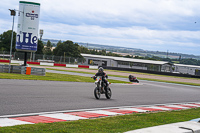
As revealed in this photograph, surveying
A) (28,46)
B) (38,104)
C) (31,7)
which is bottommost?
(38,104)

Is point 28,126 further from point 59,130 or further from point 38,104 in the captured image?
point 38,104

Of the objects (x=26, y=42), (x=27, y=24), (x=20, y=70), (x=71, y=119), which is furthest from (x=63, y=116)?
(x=26, y=42)

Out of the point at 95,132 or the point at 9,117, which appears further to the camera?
the point at 9,117

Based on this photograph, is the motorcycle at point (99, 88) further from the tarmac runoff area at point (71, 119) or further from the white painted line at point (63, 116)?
the white painted line at point (63, 116)

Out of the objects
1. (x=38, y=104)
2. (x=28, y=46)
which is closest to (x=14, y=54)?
(x=28, y=46)

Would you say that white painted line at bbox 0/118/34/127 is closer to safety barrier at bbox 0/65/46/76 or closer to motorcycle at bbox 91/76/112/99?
motorcycle at bbox 91/76/112/99

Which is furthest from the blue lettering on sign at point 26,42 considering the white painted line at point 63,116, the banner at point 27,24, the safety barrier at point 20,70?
the white painted line at point 63,116

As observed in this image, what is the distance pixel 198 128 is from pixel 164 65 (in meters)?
95.4

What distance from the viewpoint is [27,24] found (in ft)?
91.9

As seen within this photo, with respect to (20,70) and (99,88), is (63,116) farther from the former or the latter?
(20,70)

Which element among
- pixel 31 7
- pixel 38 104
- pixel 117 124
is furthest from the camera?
pixel 31 7

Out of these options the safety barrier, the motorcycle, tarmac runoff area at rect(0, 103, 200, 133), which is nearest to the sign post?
the safety barrier

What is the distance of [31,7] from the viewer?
2783 cm

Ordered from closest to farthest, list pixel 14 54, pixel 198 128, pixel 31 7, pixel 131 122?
1. pixel 198 128
2. pixel 131 122
3. pixel 31 7
4. pixel 14 54
